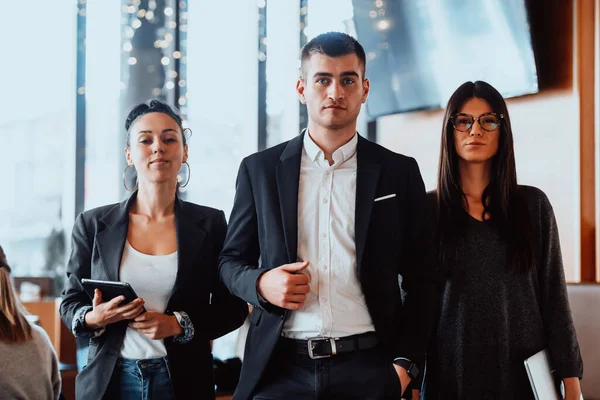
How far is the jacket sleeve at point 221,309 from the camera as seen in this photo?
2309 millimetres

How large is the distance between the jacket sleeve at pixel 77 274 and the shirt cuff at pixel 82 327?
0.04 m

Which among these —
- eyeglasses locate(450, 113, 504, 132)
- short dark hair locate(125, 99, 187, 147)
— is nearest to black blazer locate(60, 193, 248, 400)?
short dark hair locate(125, 99, 187, 147)

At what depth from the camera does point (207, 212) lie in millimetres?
2430

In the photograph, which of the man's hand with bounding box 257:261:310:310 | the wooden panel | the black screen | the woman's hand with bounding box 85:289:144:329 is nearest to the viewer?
the man's hand with bounding box 257:261:310:310

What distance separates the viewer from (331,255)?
1.88m

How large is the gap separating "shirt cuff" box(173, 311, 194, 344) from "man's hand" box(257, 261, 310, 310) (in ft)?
1.69

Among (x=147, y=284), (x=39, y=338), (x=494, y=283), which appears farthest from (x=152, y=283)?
(x=494, y=283)

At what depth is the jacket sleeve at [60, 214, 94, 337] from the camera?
228 centimetres

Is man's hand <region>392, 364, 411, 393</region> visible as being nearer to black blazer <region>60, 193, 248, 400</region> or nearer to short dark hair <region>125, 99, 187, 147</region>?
black blazer <region>60, 193, 248, 400</region>

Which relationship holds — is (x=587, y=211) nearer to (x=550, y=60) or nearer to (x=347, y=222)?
(x=550, y=60)

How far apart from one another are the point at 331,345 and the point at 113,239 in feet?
2.91

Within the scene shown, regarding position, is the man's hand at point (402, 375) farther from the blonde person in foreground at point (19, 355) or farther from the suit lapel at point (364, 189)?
the blonde person in foreground at point (19, 355)

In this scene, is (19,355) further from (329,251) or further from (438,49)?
(438,49)

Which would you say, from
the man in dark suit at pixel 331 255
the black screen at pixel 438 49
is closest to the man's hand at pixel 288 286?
the man in dark suit at pixel 331 255
